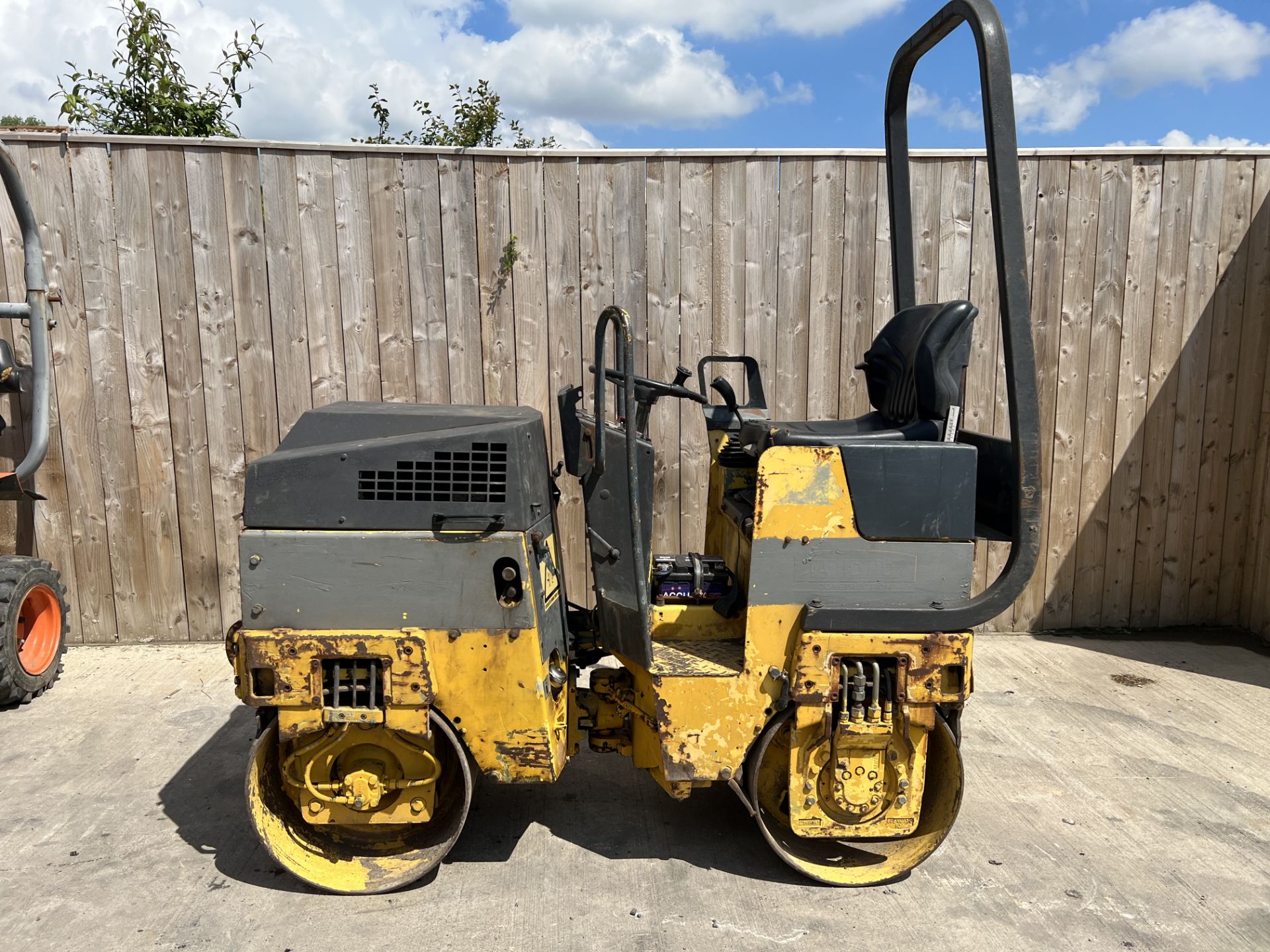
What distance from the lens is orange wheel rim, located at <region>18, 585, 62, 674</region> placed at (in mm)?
4461

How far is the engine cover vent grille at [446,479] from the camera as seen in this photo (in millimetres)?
2715

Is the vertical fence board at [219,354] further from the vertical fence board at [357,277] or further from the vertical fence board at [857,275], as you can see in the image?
the vertical fence board at [857,275]

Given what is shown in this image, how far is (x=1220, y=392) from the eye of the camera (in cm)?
525

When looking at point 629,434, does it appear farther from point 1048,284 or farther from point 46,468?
point 46,468

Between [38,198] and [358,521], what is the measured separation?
3.44 m

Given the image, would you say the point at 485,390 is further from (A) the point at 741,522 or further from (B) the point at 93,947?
(B) the point at 93,947

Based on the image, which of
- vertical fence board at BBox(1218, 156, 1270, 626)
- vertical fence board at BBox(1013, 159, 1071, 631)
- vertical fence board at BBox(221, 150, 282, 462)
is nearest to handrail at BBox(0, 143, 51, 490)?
vertical fence board at BBox(221, 150, 282, 462)

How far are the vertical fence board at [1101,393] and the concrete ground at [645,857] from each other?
115 cm

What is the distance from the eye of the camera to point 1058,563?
17.7 feet

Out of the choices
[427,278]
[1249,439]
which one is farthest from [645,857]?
A: [1249,439]

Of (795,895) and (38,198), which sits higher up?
(38,198)

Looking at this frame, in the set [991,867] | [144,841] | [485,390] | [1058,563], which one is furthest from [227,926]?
[1058,563]

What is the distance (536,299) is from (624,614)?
2569mm

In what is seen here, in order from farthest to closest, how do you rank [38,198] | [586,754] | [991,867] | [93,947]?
1. [38,198]
2. [586,754]
3. [991,867]
4. [93,947]
